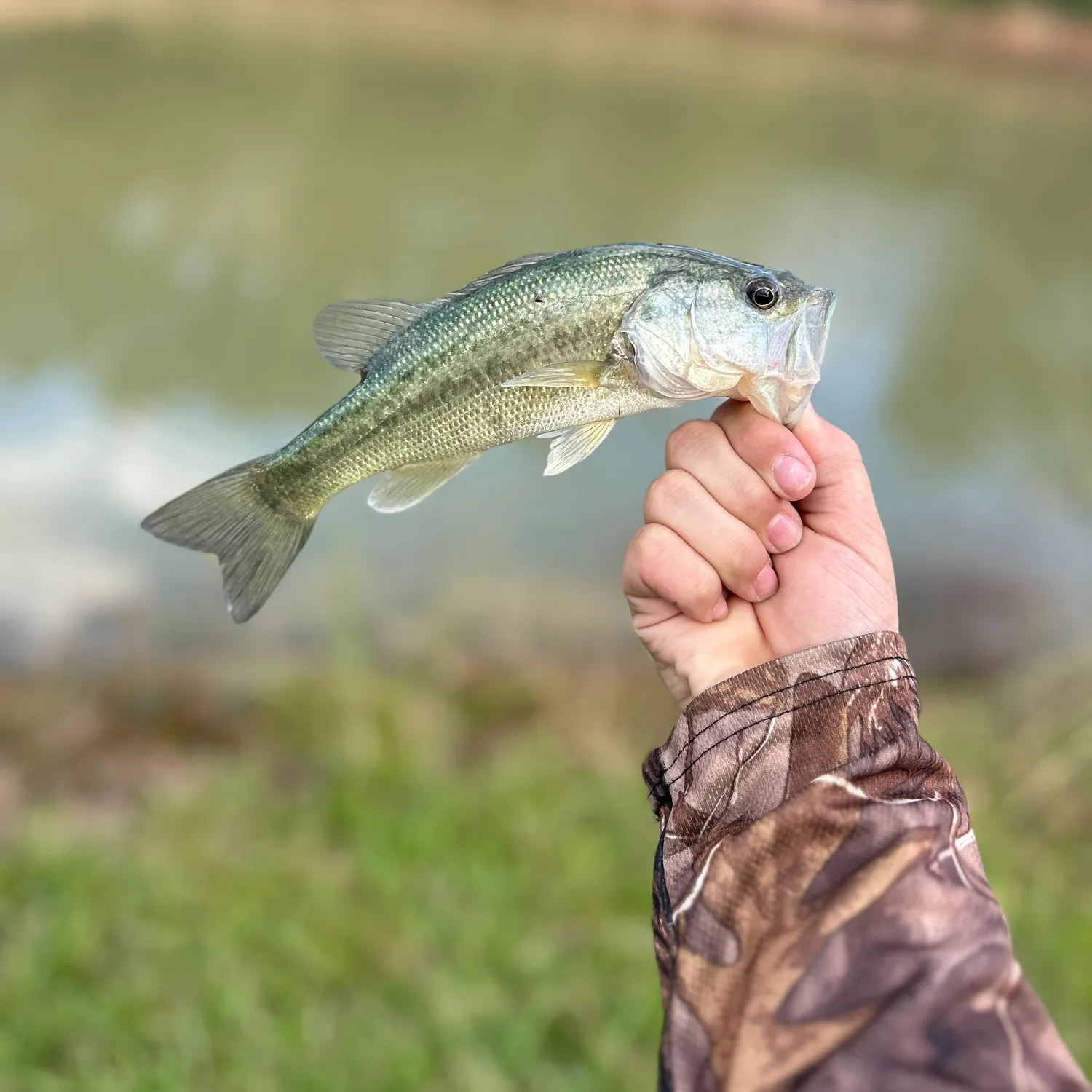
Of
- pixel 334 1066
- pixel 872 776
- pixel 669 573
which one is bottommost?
pixel 334 1066

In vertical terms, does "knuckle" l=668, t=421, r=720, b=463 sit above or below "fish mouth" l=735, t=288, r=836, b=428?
below

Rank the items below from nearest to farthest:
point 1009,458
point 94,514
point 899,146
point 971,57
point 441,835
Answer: point 441,835 < point 94,514 < point 1009,458 < point 899,146 < point 971,57

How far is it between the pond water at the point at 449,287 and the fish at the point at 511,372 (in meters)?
5.50

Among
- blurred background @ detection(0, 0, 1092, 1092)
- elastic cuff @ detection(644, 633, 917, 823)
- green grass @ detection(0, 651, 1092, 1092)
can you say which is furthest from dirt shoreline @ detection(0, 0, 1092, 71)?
elastic cuff @ detection(644, 633, 917, 823)

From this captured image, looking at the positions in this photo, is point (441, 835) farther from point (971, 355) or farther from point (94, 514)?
point (971, 355)

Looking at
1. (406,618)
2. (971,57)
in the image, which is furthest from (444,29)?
(406,618)

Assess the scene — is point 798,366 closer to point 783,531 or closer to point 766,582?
point 783,531

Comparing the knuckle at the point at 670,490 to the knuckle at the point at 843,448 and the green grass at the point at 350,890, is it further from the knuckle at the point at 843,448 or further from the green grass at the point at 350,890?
the green grass at the point at 350,890

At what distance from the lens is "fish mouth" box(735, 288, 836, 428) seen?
225cm

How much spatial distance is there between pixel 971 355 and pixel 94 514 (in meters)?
11.4

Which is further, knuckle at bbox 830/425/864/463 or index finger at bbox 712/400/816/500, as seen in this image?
knuckle at bbox 830/425/864/463

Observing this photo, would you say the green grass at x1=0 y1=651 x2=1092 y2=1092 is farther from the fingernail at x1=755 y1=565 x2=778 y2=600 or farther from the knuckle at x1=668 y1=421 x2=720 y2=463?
the knuckle at x1=668 y1=421 x2=720 y2=463

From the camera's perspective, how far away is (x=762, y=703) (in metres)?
2.20

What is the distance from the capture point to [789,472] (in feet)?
7.91
